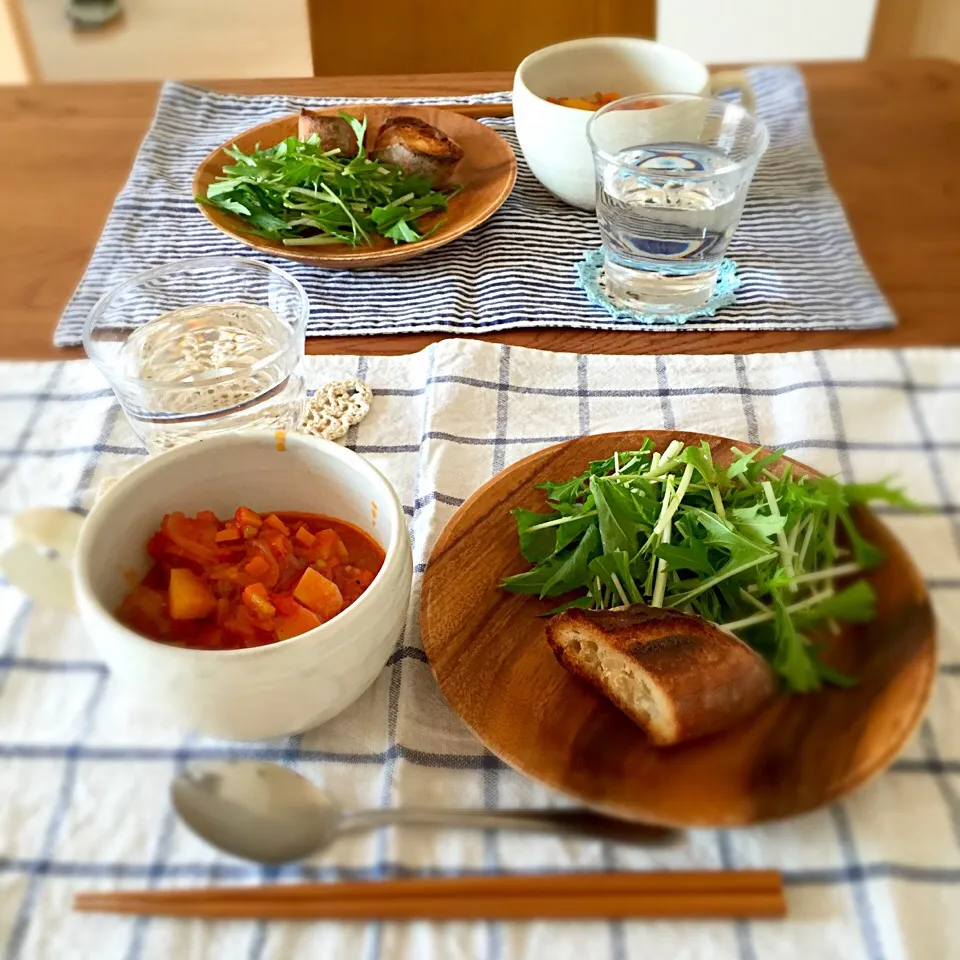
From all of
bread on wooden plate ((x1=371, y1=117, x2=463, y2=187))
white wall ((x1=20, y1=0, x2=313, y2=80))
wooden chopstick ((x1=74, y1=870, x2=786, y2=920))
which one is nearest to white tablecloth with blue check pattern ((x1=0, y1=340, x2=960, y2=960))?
wooden chopstick ((x1=74, y1=870, x2=786, y2=920))

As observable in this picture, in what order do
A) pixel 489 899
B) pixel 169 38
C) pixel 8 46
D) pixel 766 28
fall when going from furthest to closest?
pixel 169 38
pixel 8 46
pixel 766 28
pixel 489 899

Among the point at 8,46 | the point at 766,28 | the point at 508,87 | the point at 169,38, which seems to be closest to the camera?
the point at 508,87

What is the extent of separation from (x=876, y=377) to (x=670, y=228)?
14 centimetres

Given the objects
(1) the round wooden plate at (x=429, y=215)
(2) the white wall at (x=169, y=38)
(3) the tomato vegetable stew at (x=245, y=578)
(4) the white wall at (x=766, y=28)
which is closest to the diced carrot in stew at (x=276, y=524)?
(3) the tomato vegetable stew at (x=245, y=578)

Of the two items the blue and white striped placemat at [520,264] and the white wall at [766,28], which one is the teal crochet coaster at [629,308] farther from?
the white wall at [766,28]

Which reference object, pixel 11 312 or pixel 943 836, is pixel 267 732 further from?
pixel 11 312

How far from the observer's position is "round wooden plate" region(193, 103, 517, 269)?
521mm

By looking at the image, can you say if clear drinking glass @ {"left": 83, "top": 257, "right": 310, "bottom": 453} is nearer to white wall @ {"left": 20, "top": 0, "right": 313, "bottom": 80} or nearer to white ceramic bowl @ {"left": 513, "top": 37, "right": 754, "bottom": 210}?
white ceramic bowl @ {"left": 513, "top": 37, "right": 754, "bottom": 210}

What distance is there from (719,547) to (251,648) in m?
0.16

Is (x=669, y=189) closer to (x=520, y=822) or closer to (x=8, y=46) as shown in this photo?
(x=520, y=822)

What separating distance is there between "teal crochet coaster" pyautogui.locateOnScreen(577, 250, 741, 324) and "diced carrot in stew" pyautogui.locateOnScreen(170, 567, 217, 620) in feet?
0.99

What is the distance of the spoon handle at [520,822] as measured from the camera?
0.27 meters

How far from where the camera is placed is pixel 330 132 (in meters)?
0.58

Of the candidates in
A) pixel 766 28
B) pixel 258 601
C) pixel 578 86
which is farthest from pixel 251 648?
pixel 766 28
